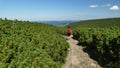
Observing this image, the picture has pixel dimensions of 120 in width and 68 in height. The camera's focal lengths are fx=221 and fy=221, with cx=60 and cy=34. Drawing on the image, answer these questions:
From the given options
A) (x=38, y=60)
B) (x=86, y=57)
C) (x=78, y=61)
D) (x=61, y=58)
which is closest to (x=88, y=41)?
(x=86, y=57)

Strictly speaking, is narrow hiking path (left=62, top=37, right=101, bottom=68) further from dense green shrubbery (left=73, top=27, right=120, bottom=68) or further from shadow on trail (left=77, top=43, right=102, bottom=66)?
dense green shrubbery (left=73, top=27, right=120, bottom=68)

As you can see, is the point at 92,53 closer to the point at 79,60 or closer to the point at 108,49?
the point at 79,60

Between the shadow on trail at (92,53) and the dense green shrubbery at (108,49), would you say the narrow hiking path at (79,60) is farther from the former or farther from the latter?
the dense green shrubbery at (108,49)

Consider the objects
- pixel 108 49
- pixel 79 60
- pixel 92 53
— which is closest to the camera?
pixel 108 49

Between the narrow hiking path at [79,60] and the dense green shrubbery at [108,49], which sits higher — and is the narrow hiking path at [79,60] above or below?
below

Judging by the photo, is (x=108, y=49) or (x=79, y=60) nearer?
(x=108, y=49)

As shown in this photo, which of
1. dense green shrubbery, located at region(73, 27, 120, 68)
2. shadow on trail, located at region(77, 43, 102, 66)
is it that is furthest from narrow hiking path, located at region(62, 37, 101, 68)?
dense green shrubbery, located at region(73, 27, 120, 68)

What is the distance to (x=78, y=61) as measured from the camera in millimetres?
19297

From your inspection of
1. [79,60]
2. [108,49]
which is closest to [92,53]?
[79,60]

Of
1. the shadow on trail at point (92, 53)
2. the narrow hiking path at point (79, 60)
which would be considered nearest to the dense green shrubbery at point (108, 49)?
the shadow on trail at point (92, 53)

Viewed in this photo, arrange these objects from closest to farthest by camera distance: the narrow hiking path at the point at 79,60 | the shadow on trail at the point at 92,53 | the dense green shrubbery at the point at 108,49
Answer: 1. the dense green shrubbery at the point at 108,49
2. the narrow hiking path at the point at 79,60
3. the shadow on trail at the point at 92,53

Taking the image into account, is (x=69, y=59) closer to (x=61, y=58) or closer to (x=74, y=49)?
(x=61, y=58)

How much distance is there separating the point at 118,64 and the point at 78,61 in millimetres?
3919

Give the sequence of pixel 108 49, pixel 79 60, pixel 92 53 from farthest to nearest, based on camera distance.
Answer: pixel 92 53, pixel 79 60, pixel 108 49
